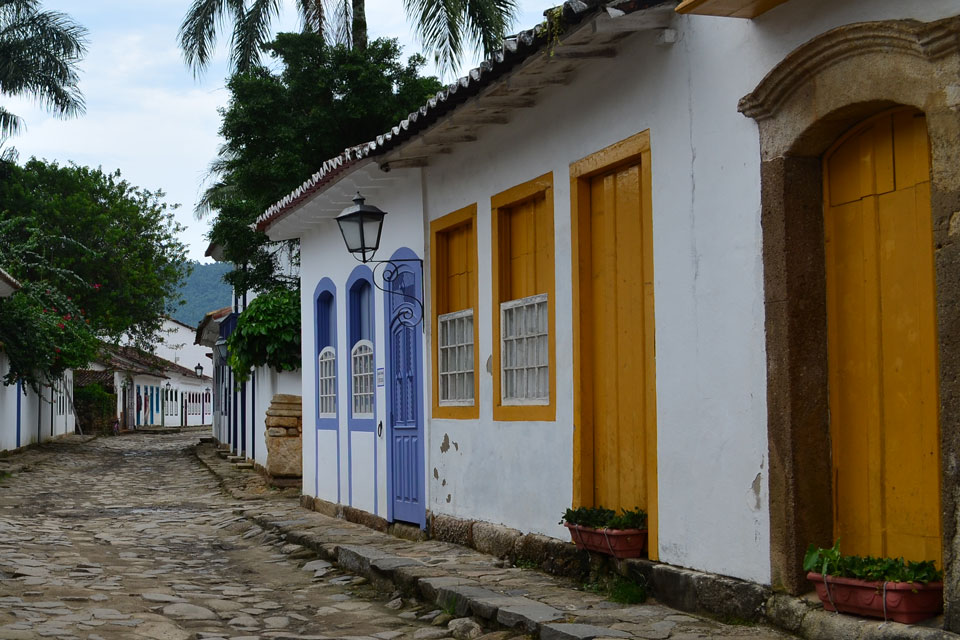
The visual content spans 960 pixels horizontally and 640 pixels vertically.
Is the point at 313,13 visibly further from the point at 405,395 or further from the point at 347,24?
the point at 405,395

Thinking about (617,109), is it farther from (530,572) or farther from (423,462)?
(423,462)

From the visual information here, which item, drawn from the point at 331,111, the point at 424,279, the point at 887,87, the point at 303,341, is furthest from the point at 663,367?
the point at 331,111

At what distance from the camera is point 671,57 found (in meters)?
6.41

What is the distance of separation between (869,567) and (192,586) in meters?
5.37

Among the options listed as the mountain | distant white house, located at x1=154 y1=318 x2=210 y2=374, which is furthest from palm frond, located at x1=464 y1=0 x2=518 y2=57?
the mountain

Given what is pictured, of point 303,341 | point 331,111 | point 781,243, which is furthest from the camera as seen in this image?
point 331,111

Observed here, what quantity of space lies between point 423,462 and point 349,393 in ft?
7.69

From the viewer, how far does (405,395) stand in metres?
10.5

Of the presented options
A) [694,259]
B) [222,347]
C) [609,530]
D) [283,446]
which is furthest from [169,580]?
[222,347]

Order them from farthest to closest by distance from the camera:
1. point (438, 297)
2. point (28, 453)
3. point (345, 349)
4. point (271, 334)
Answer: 1. point (28, 453)
2. point (271, 334)
3. point (345, 349)
4. point (438, 297)

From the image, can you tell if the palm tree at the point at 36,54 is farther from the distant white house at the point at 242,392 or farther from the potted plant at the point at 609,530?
the potted plant at the point at 609,530

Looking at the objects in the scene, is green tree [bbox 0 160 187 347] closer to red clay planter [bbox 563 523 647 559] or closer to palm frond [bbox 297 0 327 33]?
palm frond [bbox 297 0 327 33]

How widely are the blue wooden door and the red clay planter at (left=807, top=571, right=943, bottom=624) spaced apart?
18.4 feet

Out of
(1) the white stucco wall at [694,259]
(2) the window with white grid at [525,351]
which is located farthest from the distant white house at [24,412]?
(1) the white stucco wall at [694,259]
